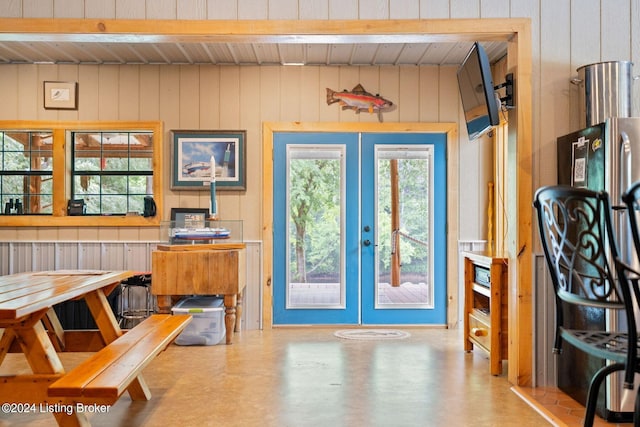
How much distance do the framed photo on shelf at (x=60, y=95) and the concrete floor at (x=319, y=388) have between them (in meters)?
2.38

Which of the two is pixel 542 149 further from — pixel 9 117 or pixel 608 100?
pixel 9 117

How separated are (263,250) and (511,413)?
2876 mm

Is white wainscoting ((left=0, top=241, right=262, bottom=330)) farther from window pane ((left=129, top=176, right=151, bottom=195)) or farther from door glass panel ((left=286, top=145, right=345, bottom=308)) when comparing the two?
door glass panel ((left=286, top=145, right=345, bottom=308))

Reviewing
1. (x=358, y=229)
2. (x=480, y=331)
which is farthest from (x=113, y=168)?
(x=480, y=331)

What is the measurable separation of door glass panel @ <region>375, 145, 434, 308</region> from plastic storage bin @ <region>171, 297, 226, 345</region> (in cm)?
158

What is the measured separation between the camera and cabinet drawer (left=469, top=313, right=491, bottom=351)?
3629mm

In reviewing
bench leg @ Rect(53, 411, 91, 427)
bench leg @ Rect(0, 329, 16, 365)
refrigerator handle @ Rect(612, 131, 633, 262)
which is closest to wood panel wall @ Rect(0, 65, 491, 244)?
bench leg @ Rect(0, 329, 16, 365)

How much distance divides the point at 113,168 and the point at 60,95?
0.83 m

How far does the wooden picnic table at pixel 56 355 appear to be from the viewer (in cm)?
191

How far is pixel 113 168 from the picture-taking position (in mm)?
5172

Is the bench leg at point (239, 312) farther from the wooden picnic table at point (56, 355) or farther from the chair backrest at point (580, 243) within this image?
the chair backrest at point (580, 243)

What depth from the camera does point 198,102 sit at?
5129mm

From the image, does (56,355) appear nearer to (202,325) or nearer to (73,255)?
(202,325)

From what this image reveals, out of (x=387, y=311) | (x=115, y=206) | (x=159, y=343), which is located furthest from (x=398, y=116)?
(x=159, y=343)
